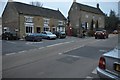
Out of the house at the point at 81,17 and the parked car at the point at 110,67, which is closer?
the parked car at the point at 110,67

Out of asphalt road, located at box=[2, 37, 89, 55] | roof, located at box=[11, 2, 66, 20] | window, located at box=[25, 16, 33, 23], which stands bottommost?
asphalt road, located at box=[2, 37, 89, 55]

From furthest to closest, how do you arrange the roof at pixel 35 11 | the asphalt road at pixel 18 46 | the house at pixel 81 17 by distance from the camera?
the house at pixel 81 17 → the roof at pixel 35 11 → the asphalt road at pixel 18 46

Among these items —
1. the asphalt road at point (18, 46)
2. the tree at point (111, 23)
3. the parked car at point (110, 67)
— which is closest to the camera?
the parked car at point (110, 67)

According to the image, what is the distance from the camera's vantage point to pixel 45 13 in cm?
4656

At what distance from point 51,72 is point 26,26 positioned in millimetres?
32821

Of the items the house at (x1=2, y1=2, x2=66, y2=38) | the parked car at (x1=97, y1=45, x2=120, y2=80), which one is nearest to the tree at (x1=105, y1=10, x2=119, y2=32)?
the house at (x1=2, y1=2, x2=66, y2=38)

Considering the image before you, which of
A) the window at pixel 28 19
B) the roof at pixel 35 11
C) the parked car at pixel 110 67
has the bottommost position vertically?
the parked car at pixel 110 67

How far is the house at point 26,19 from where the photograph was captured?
3894 centimetres

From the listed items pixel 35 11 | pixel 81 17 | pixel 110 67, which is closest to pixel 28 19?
pixel 35 11

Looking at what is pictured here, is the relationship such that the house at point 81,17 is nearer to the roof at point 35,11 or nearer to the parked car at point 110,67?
the roof at point 35,11

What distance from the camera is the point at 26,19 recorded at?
39.9 m

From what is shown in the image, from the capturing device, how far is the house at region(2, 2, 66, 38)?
38938mm

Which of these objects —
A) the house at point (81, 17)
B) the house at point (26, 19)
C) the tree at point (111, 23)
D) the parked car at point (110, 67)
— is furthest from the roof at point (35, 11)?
the parked car at point (110, 67)

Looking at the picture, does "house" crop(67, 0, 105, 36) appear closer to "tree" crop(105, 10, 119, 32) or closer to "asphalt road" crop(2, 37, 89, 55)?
"tree" crop(105, 10, 119, 32)
